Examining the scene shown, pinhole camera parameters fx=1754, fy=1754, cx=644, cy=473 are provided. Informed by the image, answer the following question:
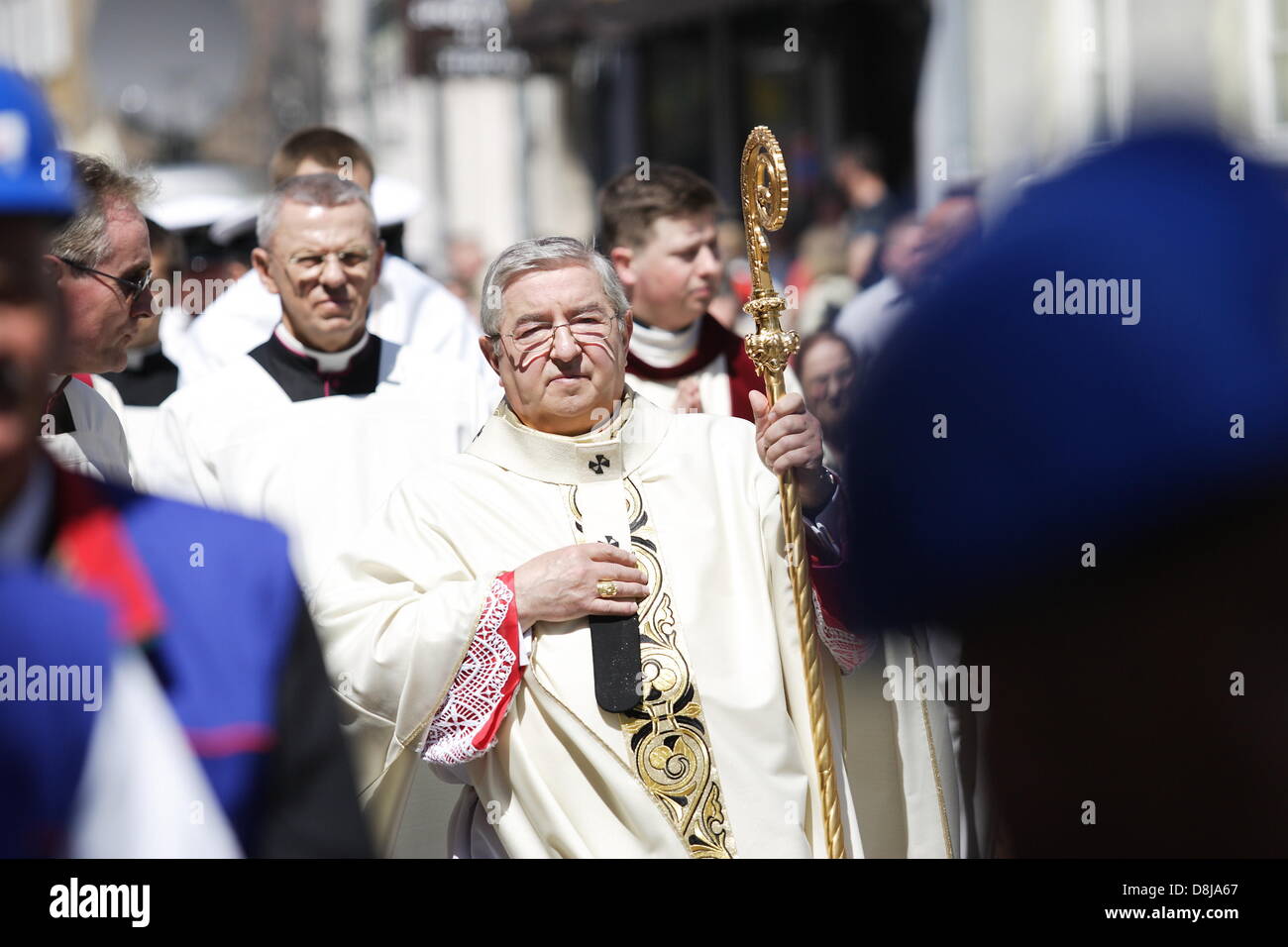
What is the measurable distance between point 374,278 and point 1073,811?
323 cm

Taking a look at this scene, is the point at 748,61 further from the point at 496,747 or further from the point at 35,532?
the point at 35,532

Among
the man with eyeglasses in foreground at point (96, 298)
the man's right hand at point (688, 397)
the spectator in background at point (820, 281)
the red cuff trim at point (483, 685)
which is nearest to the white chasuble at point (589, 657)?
the red cuff trim at point (483, 685)

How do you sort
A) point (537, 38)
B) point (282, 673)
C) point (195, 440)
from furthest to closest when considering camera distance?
point (537, 38), point (195, 440), point (282, 673)

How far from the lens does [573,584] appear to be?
3256mm

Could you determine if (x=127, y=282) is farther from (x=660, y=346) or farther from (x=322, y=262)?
(x=660, y=346)

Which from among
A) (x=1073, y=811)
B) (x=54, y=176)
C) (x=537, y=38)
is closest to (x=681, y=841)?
(x=1073, y=811)

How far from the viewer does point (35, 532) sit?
5.04ft

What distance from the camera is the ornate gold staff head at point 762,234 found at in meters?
3.52

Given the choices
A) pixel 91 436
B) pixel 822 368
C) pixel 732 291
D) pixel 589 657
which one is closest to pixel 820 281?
pixel 732 291

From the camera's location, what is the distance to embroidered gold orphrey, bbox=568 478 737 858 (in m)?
3.29

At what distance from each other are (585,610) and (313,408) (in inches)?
64.8

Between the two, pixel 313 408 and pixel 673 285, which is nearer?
pixel 313 408

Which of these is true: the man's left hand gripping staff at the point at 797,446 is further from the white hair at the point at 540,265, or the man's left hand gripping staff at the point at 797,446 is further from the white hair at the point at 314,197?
the white hair at the point at 314,197

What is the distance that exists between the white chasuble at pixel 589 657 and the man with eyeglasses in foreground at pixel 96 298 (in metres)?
0.89
